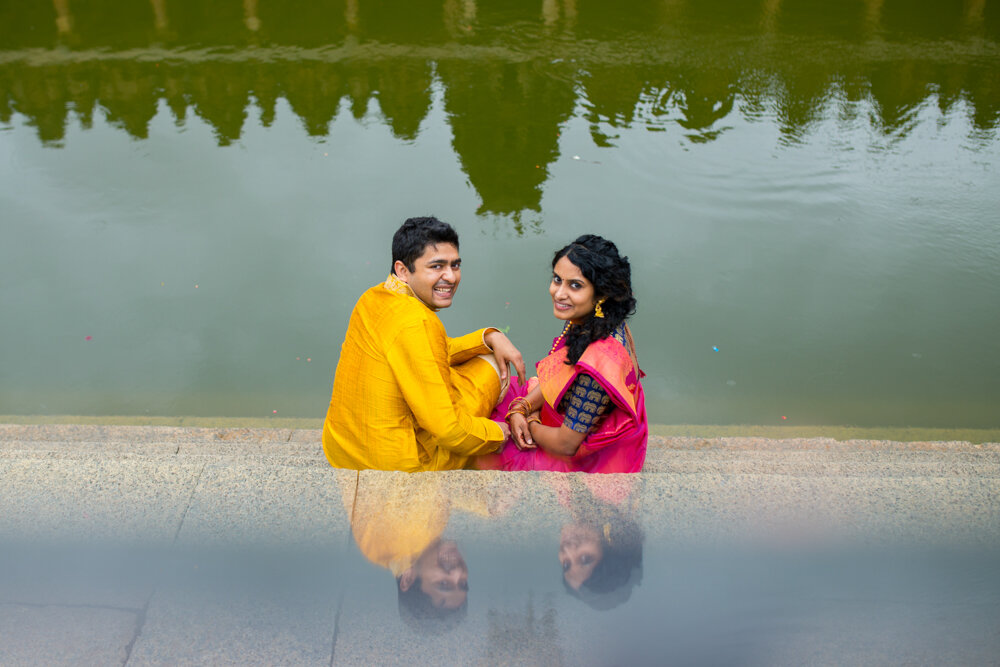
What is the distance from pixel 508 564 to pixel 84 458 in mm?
1131

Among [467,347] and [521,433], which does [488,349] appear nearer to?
[467,347]

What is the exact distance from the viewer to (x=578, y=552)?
173 cm

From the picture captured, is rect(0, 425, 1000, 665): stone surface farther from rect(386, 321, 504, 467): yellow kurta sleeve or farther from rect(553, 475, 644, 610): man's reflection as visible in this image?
rect(386, 321, 504, 467): yellow kurta sleeve

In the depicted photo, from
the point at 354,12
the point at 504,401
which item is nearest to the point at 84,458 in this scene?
the point at 504,401

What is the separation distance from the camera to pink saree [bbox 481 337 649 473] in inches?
83.4

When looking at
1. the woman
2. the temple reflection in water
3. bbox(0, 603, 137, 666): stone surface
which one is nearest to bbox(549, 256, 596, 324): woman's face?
the woman

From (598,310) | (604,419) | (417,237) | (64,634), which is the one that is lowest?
(64,634)

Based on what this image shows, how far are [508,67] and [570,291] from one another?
449 centimetres

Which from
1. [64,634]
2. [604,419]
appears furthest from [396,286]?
[64,634]

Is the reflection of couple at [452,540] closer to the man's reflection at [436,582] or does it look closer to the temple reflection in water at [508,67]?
the man's reflection at [436,582]

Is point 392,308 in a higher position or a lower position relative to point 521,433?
higher

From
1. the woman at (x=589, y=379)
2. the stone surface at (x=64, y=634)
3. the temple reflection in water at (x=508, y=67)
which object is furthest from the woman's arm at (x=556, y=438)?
the temple reflection in water at (x=508, y=67)

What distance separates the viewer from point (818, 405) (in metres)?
3.45

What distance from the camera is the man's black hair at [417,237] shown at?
7.08ft
